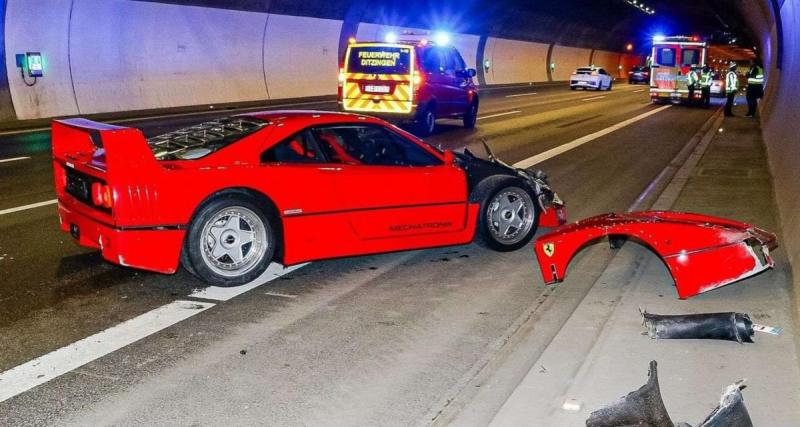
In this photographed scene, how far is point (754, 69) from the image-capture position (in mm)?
24125

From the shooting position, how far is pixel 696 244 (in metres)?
5.60

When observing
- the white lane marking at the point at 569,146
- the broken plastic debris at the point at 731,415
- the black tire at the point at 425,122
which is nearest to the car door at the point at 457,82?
the black tire at the point at 425,122

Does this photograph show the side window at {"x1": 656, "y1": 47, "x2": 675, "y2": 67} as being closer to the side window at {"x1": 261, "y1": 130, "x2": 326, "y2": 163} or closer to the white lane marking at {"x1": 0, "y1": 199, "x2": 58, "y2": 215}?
the white lane marking at {"x1": 0, "y1": 199, "x2": 58, "y2": 215}

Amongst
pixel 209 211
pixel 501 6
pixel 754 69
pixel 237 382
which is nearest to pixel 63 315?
pixel 209 211

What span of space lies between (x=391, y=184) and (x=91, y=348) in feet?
9.26

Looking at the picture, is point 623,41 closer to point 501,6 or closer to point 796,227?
point 501,6

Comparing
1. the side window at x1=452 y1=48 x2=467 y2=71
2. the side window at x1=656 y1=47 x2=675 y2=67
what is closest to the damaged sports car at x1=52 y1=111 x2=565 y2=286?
the side window at x1=452 y1=48 x2=467 y2=71

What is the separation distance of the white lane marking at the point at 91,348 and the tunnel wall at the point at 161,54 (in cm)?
1688

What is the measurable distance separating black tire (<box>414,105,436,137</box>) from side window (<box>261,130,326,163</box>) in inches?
458

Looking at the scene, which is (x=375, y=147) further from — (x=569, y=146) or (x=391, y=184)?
(x=569, y=146)

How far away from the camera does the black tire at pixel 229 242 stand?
595 centimetres

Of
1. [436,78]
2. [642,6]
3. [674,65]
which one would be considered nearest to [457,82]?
[436,78]

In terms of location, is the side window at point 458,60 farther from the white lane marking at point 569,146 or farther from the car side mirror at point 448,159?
the car side mirror at point 448,159

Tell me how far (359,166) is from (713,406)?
12.0 feet
